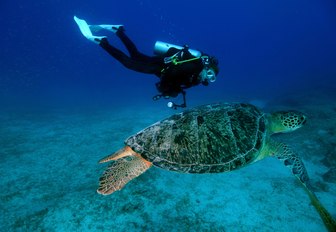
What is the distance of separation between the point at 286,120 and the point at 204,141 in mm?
1628

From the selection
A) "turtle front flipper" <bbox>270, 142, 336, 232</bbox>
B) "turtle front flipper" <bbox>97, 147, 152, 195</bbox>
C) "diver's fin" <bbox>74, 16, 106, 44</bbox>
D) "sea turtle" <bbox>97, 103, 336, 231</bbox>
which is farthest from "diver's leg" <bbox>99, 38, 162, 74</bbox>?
"turtle front flipper" <bbox>270, 142, 336, 232</bbox>

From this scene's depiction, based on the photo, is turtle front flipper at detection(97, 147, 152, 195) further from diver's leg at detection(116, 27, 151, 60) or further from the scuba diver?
diver's leg at detection(116, 27, 151, 60)

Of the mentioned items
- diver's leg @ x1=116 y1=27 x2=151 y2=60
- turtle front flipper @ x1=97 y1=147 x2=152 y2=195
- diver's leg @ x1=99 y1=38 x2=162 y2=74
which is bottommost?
turtle front flipper @ x1=97 y1=147 x2=152 y2=195

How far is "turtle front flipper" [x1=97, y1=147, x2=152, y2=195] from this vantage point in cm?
279

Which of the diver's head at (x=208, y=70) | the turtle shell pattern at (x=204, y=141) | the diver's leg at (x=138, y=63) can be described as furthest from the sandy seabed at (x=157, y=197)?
the diver's leg at (x=138, y=63)

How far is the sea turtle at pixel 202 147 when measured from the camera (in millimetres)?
2883

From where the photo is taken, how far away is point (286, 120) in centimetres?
347

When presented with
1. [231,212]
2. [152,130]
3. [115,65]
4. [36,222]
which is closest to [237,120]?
[152,130]

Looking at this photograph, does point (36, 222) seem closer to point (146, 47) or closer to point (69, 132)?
point (69, 132)

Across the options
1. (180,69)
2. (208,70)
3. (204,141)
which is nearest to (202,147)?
(204,141)

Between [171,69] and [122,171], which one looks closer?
[122,171]

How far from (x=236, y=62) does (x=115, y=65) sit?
69409mm

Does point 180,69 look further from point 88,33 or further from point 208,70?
point 88,33

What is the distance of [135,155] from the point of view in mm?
3281
